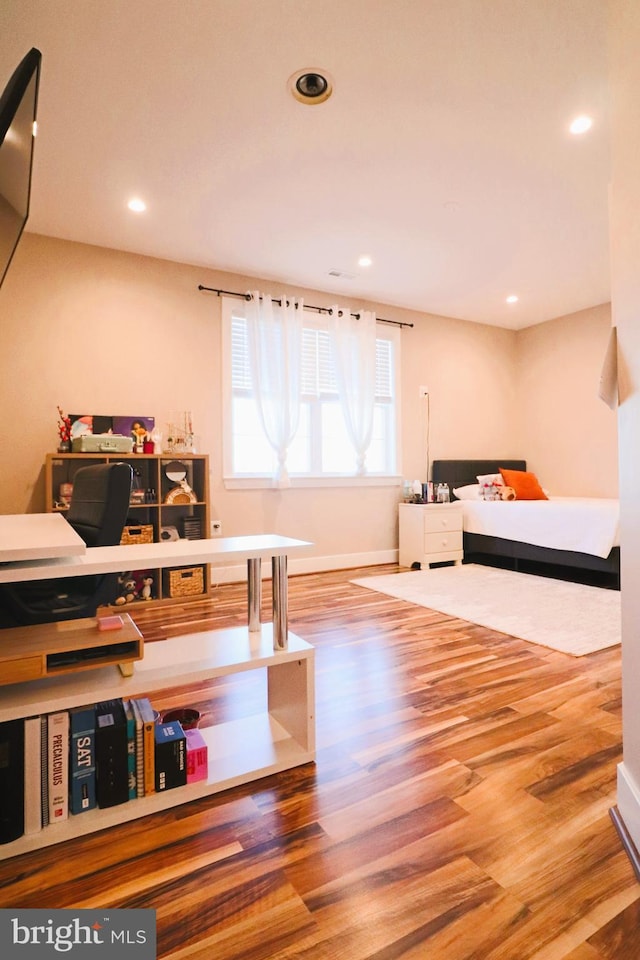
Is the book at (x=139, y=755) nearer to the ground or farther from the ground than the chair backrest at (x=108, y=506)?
nearer to the ground

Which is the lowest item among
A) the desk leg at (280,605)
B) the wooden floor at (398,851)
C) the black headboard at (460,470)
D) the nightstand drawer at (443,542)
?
the wooden floor at (398,851)

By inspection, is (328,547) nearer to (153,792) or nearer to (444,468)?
(444,468)

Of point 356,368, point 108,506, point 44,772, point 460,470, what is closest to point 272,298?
point 356,368

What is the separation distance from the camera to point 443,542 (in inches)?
188

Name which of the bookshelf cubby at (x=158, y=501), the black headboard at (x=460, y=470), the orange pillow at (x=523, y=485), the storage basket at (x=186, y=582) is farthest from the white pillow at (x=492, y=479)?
the storage basket at (x=186, y=582)

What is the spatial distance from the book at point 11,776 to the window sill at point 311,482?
3091mm

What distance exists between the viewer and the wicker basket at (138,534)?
3.50m

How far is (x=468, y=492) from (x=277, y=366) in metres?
2.47

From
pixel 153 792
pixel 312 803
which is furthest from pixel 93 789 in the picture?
pixel 312 803

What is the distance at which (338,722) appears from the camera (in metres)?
1.79

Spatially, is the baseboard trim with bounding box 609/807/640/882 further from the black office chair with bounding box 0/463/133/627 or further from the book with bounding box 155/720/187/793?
the black office chair with bounding box 0/463/133/627

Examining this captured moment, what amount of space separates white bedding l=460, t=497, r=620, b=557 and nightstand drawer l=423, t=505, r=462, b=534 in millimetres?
147

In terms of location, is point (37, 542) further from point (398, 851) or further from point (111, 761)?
point (398, 851)

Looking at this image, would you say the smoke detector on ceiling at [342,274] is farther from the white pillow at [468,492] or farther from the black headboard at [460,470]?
the white pillow at [468,492]
